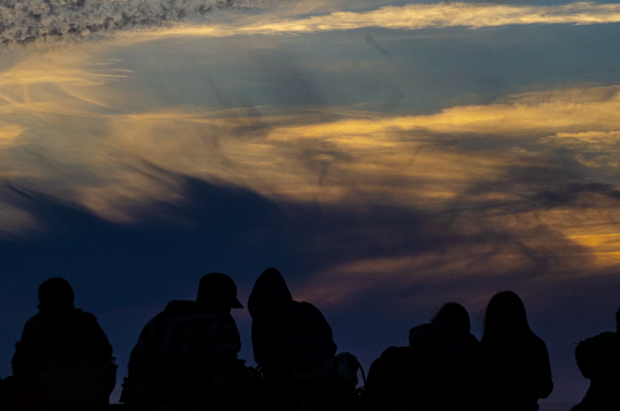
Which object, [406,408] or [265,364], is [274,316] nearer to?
[265,364]

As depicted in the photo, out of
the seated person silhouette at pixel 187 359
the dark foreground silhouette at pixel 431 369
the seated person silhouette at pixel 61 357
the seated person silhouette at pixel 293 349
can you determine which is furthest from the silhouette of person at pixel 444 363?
the seated person silhouette at pixel 61 357

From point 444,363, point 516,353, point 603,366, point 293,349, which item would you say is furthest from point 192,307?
point 603,366

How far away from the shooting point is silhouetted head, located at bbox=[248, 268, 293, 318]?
10.5 metres

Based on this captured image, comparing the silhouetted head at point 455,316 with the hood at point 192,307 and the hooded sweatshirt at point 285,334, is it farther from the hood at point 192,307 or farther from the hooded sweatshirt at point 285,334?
the hood at point 192,307

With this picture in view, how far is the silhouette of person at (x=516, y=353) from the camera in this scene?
9258mm

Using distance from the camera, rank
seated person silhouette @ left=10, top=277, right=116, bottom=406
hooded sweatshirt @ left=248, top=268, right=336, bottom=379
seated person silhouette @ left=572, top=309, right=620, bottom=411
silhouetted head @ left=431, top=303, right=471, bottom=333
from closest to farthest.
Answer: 1. seated person silhouette @ left=572, top=309, right=620, bottom=411
2. seated person silhouette @ left=10, top=277, right=116, bottom=406
3. silhouetted head @ left=431, top=303, right=471, bottom=333
4. hooded sweatshirt @ left=248, top=268, right=336, bottom=379

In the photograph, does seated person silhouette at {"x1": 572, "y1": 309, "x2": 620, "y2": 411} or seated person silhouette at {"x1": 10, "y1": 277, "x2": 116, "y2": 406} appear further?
seated person silhouette at {"x1": 10, "y1": 277, "x2": 116, "y2": 406}

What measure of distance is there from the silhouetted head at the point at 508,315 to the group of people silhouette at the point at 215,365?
0.07 feet

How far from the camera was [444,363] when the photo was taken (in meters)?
8.82

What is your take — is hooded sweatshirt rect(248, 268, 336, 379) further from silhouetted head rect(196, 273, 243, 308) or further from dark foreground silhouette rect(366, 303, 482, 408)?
silhouetted head rect(196, 273, 243, 308)

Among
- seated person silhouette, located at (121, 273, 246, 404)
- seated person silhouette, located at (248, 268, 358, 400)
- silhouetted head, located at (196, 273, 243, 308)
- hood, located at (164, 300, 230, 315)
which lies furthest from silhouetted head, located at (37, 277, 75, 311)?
seated person silhouette, located at (248, 268, 358, 400)

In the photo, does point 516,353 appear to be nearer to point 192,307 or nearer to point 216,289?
point 216,289

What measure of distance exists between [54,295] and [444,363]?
13.5 feet

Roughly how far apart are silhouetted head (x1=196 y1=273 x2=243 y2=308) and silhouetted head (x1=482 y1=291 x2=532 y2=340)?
290cm
